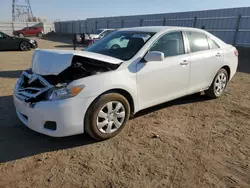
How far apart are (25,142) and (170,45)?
9.33 feet

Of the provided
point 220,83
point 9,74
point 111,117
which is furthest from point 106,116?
point 9,74

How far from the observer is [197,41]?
451cm

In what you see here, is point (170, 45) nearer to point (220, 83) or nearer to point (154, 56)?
point (154, 56)

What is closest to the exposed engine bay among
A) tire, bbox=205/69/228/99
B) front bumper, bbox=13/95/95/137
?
front bumper, bbox=13/95/95/137

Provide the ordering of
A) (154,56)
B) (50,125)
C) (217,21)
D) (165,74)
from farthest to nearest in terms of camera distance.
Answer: (217,21) < (165,74) < (154,56) < (50,125)

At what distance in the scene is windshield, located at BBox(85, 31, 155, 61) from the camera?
3.66 meters

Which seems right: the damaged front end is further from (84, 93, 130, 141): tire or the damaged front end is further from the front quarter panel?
(84, 93, 130, 141): tire

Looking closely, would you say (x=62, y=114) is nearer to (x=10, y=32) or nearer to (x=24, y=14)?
(x=10, y=32)

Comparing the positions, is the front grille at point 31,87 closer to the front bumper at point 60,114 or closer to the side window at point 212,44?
the front bumper at point 60,114

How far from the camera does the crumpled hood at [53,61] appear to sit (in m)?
3.05

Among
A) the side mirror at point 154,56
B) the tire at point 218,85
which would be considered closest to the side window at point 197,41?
the tire at point 218,85

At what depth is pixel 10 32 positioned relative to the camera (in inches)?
1432

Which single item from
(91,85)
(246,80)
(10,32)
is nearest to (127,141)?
(91,85)

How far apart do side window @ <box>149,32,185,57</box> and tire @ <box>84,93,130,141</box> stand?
1.10 meters
